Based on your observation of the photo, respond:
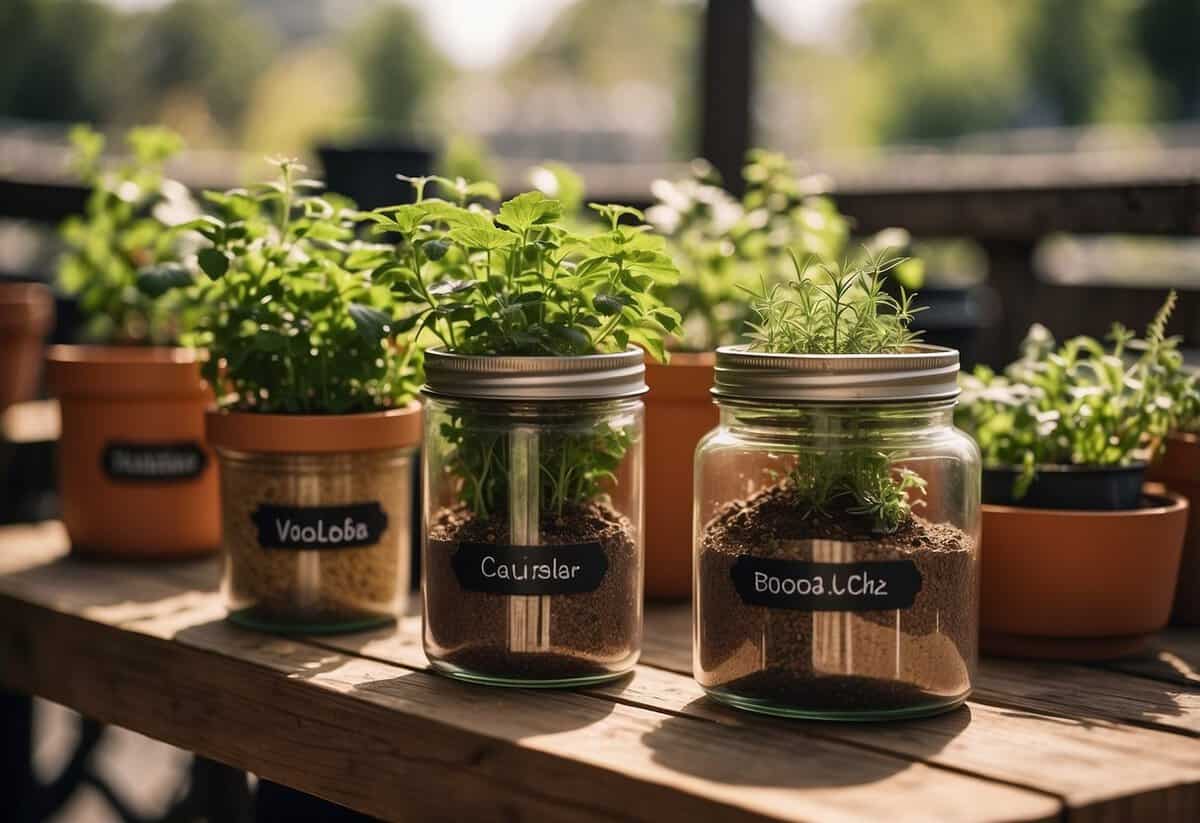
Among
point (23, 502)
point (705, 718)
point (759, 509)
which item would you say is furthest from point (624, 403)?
point (23, 502)

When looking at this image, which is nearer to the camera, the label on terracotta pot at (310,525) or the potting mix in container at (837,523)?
the potting mix in container at (837,523)

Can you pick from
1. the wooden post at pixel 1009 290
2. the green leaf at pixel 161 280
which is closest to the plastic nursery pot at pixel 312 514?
the green leaf at pixel 161 280

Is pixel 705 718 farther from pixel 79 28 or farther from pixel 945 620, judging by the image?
pixel 79 28

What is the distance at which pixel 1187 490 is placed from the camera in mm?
1430

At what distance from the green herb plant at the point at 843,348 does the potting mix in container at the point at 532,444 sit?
0.11 meters

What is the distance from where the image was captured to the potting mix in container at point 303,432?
1325 millimetres

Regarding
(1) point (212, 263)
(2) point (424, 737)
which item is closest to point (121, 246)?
(1) point (212, 263)

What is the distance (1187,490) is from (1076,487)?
206 millimetres

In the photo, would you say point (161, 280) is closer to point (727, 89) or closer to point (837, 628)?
point (837, 628)

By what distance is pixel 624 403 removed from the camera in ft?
3.84

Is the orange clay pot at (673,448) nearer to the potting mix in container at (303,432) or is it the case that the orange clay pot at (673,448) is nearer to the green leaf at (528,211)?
the potting mix in container at (303,432)

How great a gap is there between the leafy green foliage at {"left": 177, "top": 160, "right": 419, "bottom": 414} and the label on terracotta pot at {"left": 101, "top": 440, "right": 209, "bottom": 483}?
13.2 inches

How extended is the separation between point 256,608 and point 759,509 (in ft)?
1.75

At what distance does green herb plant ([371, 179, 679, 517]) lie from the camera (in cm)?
113
